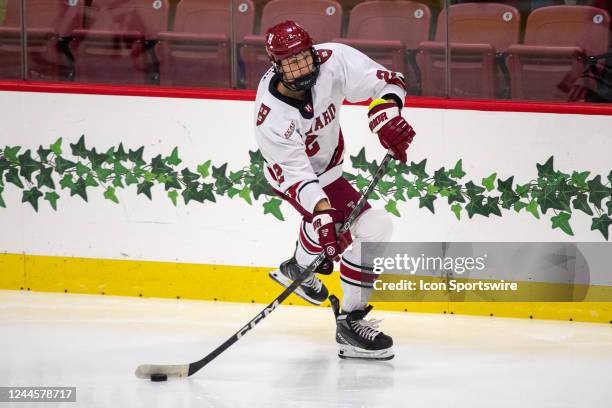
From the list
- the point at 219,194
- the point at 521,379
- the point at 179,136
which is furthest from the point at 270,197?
the point at 521,379

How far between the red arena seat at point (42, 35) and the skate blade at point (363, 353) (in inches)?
89.1

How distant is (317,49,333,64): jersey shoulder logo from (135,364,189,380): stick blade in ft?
4.18

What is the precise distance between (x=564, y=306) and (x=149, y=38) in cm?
251

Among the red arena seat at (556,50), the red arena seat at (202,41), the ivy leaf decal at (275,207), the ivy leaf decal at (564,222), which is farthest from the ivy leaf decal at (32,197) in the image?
the ivy leaf decal at (564,222)

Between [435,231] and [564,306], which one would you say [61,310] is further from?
[564,306]

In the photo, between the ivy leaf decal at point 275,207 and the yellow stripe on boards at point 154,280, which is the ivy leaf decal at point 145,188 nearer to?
the yellow stripe on boards at point 154,280

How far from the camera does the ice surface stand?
332cm

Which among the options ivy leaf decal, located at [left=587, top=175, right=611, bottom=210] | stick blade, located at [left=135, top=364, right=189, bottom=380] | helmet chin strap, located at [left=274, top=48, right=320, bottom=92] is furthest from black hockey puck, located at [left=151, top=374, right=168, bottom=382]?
ivy leaf decal, located at [left=587, top=175, right=611, bottom=210]

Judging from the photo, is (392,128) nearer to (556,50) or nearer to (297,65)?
(297,65)

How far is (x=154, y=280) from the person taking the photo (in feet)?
16.7

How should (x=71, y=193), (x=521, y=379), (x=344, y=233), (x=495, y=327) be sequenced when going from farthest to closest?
1. (x=71, y=193)
2. (x=495, y=327)
3. (x=344, y=233)
4. (x=521, y=379)

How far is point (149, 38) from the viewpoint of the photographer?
16.9 ft

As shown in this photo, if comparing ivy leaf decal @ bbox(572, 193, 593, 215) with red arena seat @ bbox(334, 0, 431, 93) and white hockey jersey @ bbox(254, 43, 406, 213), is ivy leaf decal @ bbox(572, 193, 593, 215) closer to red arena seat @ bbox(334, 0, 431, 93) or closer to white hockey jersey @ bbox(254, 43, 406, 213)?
red arena seat @ bbox(334, 0, 431, 93)

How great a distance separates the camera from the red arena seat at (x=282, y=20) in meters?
4.97
